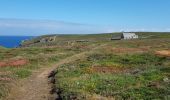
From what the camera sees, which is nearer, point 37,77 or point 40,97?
point 40,97

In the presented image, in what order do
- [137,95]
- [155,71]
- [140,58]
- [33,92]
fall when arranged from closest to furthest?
[137,95] < [33,92] < [155,71] < [140,58]

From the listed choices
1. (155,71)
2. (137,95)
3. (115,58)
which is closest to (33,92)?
(137,95)

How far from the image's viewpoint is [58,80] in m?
34.7

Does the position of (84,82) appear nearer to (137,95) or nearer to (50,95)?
(50,95)

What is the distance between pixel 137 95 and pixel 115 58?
31836mm

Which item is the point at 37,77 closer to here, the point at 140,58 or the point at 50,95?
the point at 50,95

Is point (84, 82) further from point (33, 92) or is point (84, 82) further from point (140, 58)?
point (140, 58)

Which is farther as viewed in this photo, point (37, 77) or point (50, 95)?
point (37, 77)

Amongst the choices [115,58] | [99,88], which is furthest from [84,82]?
[115,58]

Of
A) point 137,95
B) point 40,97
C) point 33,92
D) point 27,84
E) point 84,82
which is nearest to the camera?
point 137,95

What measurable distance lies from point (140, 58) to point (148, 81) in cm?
2581

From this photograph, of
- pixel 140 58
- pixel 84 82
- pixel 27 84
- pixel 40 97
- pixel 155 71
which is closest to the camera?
pixel 40 97

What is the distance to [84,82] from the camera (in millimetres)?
32625

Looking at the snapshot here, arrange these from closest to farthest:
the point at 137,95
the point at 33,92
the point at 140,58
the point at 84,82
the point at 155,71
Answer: the point at 137,95 < the point at 33,92 < the point at 84,82 < the point at 155,71 < the point at 140,58
